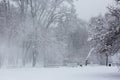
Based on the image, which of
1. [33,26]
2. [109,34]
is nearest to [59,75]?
[109,34]

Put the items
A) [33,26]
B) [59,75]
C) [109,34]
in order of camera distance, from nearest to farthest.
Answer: [109,34] → [59,75] → [33,26]

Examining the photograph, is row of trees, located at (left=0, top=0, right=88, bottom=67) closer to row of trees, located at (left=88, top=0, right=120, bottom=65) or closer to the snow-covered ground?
the snow-covered ground

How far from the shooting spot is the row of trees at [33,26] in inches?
1321

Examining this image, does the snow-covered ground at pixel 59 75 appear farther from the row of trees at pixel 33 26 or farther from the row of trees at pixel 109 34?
the row of trees at pixel 33 26

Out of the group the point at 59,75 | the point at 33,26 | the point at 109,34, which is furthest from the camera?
the point at 33,26

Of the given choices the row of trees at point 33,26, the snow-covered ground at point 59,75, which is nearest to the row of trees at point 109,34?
the snow-covered ground at point 59,75

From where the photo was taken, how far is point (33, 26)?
36.9 metres

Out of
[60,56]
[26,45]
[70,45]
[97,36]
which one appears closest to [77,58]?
[70,45]

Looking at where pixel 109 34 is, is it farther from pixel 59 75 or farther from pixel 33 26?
pixel 33 26

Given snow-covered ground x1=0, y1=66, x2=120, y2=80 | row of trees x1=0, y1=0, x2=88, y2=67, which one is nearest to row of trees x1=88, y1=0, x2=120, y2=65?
snow-covered ground x1=0, y1=66, x2=120, y2=80

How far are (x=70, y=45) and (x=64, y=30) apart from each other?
2681 cm

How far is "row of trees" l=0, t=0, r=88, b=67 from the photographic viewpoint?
33544mm

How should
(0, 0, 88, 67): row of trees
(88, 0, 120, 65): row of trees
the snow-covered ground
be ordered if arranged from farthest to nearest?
1. (0, 0, 88, 67): row of trees
2. (88, 0, 120, 65): row of trees
3. the snow-covered ground

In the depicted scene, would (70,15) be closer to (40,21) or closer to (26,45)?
(40,21)
